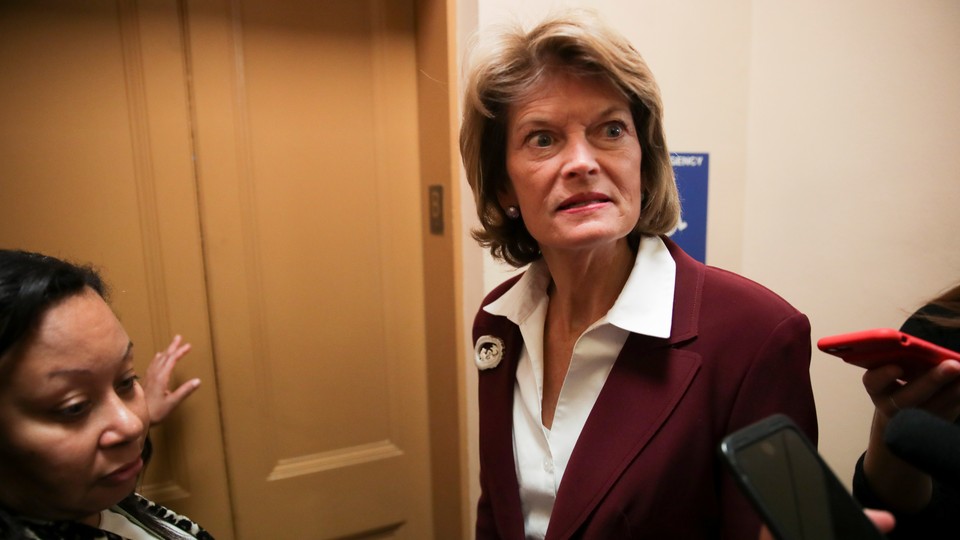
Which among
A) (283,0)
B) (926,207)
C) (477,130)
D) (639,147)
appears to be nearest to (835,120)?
(926,207)

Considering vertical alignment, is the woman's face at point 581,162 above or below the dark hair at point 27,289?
above

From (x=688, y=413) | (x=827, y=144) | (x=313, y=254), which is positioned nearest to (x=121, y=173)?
(x=313, y=254)

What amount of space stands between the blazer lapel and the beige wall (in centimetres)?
62

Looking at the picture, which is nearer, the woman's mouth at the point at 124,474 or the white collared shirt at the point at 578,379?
the woman's mouth at the point at 124,474

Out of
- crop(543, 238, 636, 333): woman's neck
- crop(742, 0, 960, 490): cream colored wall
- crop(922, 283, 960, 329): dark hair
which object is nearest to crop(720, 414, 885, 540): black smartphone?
crop(543, 238, 636, 333): woman's neck

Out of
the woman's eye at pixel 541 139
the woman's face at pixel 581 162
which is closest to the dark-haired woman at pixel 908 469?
the woman's face at pixel 581 162

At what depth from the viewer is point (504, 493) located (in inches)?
32.9

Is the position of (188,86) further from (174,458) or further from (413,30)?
(174,458)

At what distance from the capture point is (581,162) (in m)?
0.71

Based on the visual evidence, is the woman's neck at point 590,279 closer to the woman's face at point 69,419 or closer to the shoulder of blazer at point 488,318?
the shoulder of blazer at point 488,318

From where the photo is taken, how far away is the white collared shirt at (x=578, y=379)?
0.73 metres

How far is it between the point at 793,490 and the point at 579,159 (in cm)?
51

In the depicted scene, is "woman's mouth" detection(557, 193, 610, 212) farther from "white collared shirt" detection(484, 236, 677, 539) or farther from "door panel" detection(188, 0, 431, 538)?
"door panel" detection(188, 0, 431, 538)

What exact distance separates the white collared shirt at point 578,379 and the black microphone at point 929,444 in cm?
39
